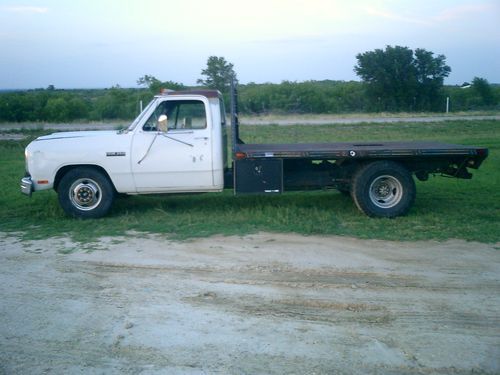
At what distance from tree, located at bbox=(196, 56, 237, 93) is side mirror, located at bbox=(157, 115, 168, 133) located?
286 inches

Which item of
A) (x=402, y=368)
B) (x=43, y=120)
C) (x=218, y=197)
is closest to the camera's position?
(x=402, y=368)

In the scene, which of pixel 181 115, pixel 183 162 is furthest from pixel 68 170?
pixel 181 115

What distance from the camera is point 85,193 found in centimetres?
1025


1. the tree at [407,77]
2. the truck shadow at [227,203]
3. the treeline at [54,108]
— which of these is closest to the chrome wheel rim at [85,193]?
the truck shadow at [227,203]

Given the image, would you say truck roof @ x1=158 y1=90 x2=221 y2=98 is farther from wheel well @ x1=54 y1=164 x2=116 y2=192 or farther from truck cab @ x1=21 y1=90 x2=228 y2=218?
wheel well @ x1=54 y1=164 x2=116 y2=192

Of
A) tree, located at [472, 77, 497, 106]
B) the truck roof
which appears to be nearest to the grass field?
the truck roof

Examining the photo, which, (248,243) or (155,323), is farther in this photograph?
(248,243)

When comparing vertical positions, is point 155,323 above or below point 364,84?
below

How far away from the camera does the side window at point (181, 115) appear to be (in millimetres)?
10172

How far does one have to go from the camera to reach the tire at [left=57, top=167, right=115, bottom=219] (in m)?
10.2

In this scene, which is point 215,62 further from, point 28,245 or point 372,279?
point 372,279

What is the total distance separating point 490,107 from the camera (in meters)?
57.1

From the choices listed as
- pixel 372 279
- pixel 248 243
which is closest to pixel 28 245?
pixel 248 243

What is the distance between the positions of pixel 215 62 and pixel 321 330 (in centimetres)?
2072
